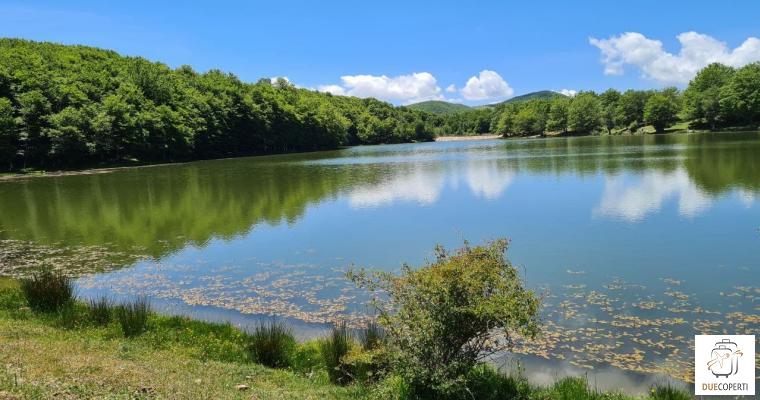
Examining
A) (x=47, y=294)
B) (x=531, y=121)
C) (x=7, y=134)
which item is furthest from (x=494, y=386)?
(x=531, y=121)

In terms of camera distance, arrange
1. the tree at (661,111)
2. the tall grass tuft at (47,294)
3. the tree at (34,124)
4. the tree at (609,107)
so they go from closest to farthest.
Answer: the tall grass tuft at (47,294)
the tree at (34,124)
the tree at (661,111)
the tree at (609,107)

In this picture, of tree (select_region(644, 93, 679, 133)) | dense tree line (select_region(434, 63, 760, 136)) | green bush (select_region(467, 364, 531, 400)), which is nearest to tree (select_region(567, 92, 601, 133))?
dense tree line (select_region(434, 63, 760, 136))

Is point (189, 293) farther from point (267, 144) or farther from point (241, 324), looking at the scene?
point (267, 144)

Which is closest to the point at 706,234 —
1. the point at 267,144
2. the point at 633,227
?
the point at 633,227

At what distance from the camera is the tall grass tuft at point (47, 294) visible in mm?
11312

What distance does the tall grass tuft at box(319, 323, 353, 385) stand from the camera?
833cm

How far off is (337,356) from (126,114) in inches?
3016

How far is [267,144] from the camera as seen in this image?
11888cm

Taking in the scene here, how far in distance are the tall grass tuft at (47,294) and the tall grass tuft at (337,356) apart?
646 centimetres

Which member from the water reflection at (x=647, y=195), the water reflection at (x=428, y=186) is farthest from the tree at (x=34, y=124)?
the water reflection at (x=647, y=195)

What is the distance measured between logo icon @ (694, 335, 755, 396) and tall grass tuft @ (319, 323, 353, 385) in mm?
5205

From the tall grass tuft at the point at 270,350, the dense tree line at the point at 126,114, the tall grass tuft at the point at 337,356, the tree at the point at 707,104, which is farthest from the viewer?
the tree at the point at 707,104

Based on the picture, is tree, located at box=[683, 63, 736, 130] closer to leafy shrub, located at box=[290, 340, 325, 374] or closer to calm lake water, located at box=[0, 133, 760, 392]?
calm lake water, located at box=[0, 133, 760, 392]

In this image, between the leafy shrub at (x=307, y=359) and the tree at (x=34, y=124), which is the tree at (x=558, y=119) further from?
the leafy shrub at (x=307, y=359)
